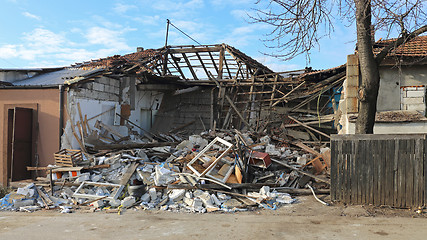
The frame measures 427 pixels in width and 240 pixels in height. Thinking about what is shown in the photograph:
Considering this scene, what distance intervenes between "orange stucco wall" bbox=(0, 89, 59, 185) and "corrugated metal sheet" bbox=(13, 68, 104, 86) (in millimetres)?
584

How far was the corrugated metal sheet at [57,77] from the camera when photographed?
1240cm

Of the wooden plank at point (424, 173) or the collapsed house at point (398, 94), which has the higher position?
the collapsed house at point (398, 94)

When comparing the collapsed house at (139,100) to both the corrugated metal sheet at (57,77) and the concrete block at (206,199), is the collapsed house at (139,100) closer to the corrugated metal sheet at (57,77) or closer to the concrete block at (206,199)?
the corrugated metal sheet at (57,77)

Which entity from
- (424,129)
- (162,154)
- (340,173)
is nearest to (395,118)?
(424,129)

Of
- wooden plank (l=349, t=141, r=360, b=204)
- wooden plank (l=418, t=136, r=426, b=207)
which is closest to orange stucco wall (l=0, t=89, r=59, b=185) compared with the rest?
wooden plank (l=349, t=141, r=360, b=204)

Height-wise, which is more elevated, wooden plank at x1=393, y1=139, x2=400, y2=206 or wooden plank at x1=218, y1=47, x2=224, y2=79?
wooden plank at x1=218, y1=47, x2=224, y2=79

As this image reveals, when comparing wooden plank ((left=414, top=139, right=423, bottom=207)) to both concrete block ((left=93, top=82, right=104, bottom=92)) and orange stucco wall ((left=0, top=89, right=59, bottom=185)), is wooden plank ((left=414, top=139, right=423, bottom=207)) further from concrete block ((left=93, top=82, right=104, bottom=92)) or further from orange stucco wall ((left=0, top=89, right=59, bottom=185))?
orange stucco wall ((left=0, top=89, right=59, bottom=185))

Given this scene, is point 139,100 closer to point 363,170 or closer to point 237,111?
point 237,111

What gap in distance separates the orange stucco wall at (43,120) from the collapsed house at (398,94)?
10499mm

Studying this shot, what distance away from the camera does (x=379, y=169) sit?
768cm

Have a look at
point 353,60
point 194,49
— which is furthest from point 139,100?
point 353,60

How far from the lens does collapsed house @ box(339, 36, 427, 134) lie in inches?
425

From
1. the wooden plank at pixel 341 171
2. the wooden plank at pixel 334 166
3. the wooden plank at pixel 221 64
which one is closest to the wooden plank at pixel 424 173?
the wooden plank at pixel 341 171

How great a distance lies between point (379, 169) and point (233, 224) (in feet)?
12.3
